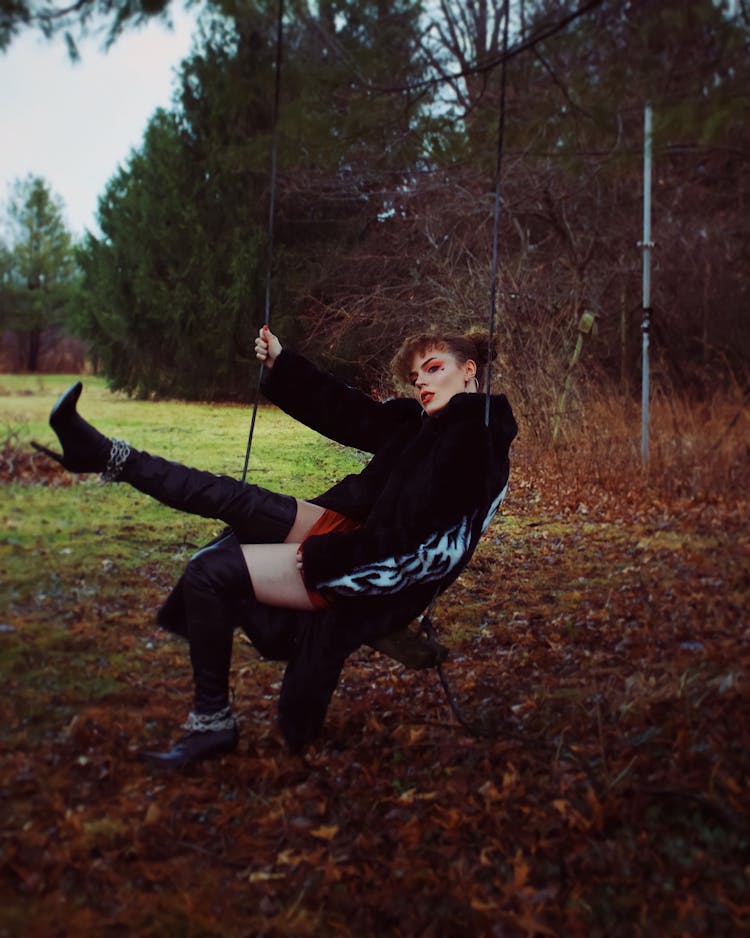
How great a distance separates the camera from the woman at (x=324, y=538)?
2197mm

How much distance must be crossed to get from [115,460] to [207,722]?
74 cm

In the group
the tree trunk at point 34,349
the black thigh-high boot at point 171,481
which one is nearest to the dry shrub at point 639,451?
the black thigh-high boot at point 171,481

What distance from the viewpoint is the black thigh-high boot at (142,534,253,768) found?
2189 millimetres

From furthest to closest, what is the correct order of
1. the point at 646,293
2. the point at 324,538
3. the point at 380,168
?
the point at 646,293 → the point at 380,168 → the point at 324,538

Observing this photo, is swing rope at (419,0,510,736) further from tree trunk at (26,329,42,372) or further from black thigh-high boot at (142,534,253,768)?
tree trunk at (26,329,42,372)

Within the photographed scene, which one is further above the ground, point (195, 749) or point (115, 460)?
point (115, 460)

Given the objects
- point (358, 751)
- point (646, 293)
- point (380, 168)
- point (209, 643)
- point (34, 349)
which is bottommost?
point (358, 751)

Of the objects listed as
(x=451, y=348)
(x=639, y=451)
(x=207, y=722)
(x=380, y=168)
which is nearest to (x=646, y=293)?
(x=639, y=451)

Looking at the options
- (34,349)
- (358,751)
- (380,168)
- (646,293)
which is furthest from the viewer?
(646,293)

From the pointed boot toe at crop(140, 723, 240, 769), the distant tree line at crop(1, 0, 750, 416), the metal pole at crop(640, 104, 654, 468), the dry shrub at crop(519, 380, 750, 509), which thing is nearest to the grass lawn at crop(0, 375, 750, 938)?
the pointed boot toe at crop(140, 723, 240, 769)

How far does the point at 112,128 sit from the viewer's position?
271cm

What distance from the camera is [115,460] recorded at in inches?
81.2

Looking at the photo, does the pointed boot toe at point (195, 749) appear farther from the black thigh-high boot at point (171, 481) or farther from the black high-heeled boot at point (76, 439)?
the black high-heeled boot at point (76, 439)

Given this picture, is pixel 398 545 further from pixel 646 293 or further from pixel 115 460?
pixel 646 293
